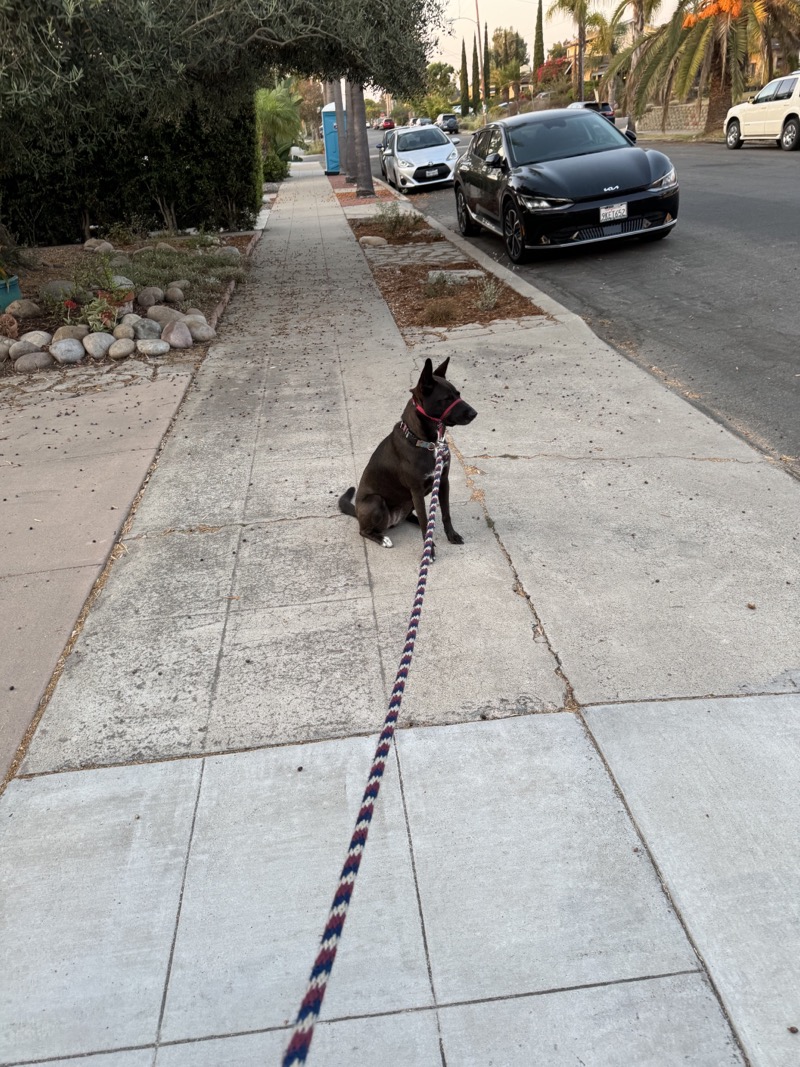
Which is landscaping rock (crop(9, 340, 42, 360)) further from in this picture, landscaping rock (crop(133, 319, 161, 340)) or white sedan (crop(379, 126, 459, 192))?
white sedan (crop(379, 126, 459, 192))

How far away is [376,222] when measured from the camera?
18.1 metres

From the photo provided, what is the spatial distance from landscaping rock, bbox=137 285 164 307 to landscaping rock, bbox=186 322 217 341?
117cm

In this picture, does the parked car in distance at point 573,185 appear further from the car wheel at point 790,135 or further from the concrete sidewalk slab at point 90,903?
the car wheel at point 790,135

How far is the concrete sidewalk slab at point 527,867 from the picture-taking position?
2.18 metres

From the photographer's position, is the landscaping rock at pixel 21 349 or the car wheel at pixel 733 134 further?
the car wheel at pixel 733 134

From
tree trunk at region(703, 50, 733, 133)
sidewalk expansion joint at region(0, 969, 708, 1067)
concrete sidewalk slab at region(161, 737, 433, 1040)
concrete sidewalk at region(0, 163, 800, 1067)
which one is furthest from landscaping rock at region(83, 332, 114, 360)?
tree trunk at region(703, 50, 733, 133)

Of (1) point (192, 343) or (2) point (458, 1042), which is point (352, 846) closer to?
(2) point (458, 1042)

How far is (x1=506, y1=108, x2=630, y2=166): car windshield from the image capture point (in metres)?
12.0

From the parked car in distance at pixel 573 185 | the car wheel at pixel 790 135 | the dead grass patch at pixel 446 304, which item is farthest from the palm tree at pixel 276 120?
the dead grass patch at pixel 446 304

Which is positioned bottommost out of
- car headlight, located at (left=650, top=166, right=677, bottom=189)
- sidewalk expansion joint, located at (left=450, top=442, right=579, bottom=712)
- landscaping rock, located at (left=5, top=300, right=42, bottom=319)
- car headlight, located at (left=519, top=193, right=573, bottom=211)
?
sidewalk expansion joint, located at (left=450, top=442, right=579, bottom=712)

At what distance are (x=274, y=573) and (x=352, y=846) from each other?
8.15ft

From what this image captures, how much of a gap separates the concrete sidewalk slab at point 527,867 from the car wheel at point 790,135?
79.3 ft

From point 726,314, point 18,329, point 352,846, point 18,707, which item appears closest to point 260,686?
point 18,707

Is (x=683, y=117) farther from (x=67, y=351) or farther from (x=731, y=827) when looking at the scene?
(x=731, y=827)
